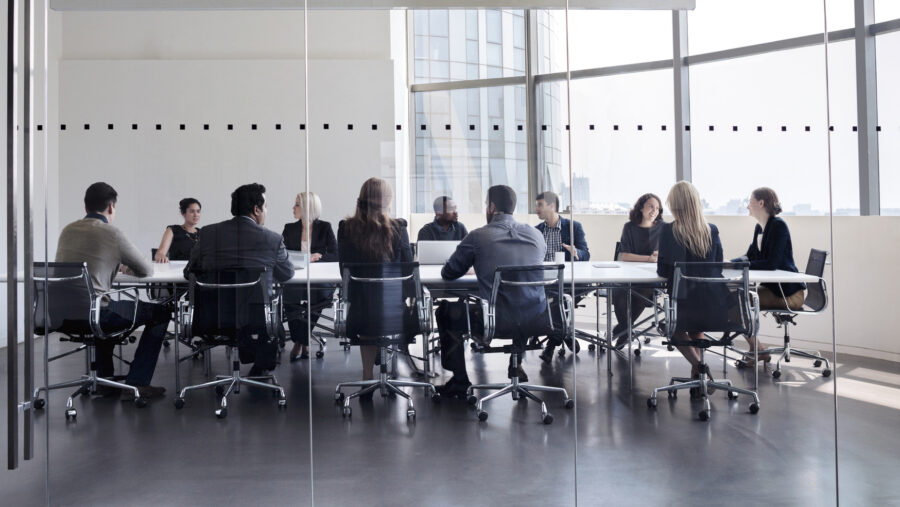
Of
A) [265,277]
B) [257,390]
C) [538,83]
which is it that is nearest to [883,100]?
[538,83]

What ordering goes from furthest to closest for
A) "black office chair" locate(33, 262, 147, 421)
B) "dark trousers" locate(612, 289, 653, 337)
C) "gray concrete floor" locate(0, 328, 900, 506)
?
1. "black office chair" locate(33, 262, 147, 421)
2. "dark trousers" locate(612, 289, 653, 337)
3. "gray concrete floor" locate(0, 328, 900, 506)

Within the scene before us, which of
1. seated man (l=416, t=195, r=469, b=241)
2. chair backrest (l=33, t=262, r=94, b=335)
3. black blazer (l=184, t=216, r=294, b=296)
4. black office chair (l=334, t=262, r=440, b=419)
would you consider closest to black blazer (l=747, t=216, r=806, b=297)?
seated man (l=416, t=195, r=469, b=241)

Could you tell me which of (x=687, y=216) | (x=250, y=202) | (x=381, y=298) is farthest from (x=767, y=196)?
(x=250, y=202)

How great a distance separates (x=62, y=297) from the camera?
328 centimetres

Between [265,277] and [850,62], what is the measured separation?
2.88 metres

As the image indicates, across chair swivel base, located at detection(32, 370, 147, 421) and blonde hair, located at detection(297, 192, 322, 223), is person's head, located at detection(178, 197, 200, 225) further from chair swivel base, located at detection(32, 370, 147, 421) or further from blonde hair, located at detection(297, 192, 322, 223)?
chair swivel base, located at detection(32, 370, 147, 421)

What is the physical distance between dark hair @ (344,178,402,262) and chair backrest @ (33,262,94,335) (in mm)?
1297

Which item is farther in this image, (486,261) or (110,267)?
(110,267)

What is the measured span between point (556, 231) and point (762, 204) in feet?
3.10

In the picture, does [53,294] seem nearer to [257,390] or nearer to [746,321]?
[257,390]

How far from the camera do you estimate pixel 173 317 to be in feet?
10.3

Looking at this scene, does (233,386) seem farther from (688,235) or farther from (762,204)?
(762,204)

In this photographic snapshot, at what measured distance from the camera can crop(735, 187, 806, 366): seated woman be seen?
3137mm

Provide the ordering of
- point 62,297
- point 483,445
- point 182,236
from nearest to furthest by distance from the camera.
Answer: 1. point 483,445
2. point 182,236
3. point 62,297
